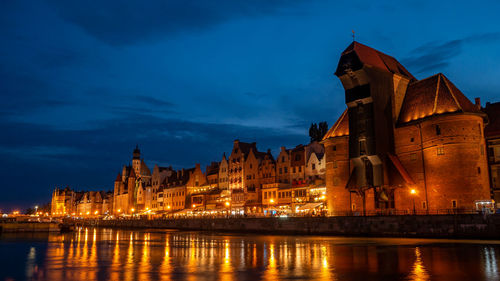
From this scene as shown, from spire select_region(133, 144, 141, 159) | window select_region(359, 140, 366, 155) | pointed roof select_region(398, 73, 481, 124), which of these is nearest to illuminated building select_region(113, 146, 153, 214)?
spire select_region(133, 144, 141, 159)

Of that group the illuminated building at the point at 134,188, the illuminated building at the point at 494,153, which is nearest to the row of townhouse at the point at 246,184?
the illuminated building at the point at 134,188

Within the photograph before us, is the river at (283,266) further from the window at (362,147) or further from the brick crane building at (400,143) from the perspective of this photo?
the window at (362,147)

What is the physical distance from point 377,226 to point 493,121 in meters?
22.3

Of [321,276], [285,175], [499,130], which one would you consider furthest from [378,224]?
[285,175]

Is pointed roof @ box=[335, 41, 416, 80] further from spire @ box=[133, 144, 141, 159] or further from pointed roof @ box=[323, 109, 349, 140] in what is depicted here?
spire @ box=[133, 144, 141, 159]

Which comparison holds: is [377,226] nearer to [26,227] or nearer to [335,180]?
[335,180]

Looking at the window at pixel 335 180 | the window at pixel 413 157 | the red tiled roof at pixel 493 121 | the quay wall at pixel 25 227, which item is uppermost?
the red tiled roof at pixel 493 121

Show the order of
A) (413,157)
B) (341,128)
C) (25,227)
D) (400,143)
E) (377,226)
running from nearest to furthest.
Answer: (377,226), (413,157), (400,143), (341,128), (25,227)

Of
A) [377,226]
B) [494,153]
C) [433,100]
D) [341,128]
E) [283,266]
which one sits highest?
[433,100]

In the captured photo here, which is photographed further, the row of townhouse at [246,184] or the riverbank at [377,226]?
the row of townhouse at [246,184]

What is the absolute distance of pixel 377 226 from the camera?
46594 millimetres

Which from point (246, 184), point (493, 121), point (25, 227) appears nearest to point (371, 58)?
point (493, 121)

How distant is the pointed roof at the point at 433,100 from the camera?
47.4 meters

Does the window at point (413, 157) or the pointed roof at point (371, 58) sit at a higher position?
the pointed roof at point (371, 58)
